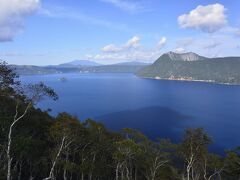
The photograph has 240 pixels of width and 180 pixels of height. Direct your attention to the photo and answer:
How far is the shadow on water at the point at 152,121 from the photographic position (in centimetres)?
9125

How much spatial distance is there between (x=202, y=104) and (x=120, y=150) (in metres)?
133

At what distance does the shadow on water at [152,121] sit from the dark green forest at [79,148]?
4981 centimetres

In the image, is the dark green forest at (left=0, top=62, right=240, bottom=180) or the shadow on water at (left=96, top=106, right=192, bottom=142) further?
the shadow on water at (left=96, top=106, right=192, bottom=142)

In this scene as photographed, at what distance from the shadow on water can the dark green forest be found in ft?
163

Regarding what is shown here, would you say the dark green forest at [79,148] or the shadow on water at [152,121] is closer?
the dark green forest at [79,148]

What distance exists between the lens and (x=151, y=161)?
112ft

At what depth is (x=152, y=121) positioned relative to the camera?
353ft

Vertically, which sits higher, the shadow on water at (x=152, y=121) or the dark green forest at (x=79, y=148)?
the dark green forest at (x=79, y=148)

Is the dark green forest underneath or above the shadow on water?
above

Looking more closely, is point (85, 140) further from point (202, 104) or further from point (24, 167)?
point (202, 104)

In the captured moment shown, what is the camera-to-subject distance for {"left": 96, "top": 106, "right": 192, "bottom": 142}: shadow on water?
9125 cm

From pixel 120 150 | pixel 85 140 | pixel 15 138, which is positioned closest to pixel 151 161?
pixel 120 150

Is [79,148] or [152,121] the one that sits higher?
[79,148]

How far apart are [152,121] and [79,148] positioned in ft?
248
